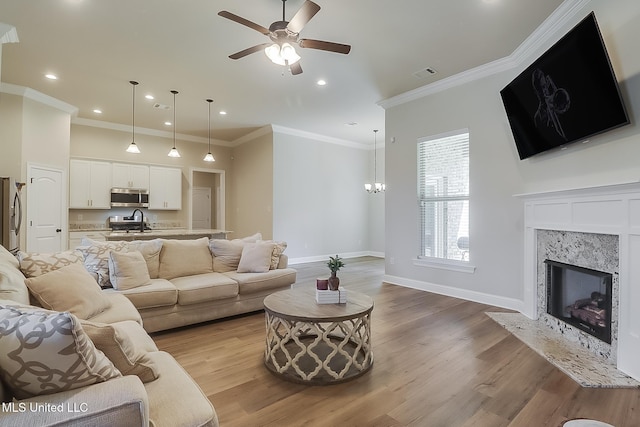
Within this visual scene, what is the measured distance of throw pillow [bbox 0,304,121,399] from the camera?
96 centimetres

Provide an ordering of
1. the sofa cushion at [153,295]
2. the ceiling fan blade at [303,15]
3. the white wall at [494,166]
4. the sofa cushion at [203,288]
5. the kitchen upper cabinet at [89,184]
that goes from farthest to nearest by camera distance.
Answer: the kitchen upper cabinet at [89,184] → the sofa cushion at [203,288] → the sofa cushion at [153,295] → the white wall at [494,166] → the ceiling fan blade at [303,15]

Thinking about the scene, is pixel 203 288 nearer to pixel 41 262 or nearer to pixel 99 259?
pixel 99 259

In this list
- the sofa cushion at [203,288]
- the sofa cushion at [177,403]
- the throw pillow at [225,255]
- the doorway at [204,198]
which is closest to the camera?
the sofa cushion at [177,403]

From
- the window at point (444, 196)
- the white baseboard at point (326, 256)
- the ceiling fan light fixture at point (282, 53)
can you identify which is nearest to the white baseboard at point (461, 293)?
the window at point (444, 196)

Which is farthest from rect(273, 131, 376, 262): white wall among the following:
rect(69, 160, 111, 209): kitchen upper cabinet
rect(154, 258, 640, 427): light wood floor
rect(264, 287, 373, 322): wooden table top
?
rect(264, 287, 373, 322): wooden table top

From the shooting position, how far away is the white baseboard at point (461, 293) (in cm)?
396

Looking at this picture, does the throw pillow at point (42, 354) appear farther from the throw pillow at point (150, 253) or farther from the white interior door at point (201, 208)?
the white interior door at point (201, 208)

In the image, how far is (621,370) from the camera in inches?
93.4

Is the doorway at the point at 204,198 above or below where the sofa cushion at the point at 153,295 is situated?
above

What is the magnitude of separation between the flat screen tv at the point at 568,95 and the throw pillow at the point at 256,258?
131 inches

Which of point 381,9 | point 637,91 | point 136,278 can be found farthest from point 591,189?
point 136,278

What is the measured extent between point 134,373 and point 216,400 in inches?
36.7

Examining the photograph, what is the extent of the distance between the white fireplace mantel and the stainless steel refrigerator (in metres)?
6.61

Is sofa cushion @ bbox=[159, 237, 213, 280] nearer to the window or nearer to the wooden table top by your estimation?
the wooden table top
